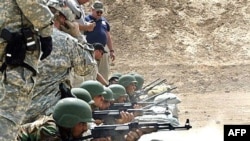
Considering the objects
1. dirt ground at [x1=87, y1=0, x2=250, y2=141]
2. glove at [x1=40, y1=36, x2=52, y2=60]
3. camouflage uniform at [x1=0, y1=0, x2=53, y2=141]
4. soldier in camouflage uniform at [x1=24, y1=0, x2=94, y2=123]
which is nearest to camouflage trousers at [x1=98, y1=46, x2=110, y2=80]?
soldier in camouflage uniform at [x1=24, y1=0, x2=94, y2=123]

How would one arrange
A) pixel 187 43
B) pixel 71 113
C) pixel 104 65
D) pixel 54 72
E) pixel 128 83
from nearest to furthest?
pixel 71 113, pixel 54 72, pixel 128 83, pixel 104 65, pixel 187 43

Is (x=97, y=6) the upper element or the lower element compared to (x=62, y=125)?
upper

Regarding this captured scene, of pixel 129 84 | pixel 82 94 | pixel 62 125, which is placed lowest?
pixel 129 84

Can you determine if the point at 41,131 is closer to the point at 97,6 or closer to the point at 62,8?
the point at 62,8

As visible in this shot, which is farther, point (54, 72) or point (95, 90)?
point (95, 90)

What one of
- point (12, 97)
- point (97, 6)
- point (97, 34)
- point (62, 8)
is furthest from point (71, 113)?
point (97, 6)

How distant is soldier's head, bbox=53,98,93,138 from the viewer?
4.50 metres

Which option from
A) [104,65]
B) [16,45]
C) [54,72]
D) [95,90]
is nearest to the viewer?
[16,45]

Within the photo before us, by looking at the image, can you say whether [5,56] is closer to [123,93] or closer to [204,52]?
[123,93]

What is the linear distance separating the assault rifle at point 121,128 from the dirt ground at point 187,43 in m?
7.91

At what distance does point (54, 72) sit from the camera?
5199 mm

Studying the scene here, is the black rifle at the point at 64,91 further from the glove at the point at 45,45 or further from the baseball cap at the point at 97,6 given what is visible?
the baseball cap at the point at 97,6

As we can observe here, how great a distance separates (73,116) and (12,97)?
465 mm

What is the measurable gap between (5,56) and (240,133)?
1.98m
